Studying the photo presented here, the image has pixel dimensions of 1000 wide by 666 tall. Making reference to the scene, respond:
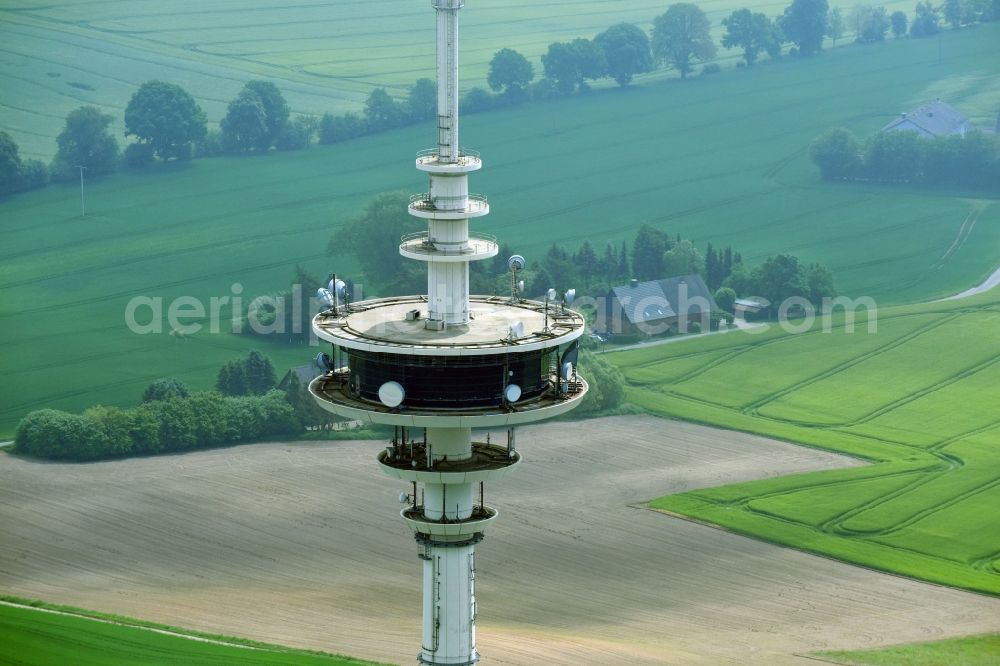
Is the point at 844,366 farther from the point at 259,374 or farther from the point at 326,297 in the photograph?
the point at 326,297

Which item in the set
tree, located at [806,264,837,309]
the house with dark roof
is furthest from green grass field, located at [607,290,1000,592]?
tree, located at [806,264,837,309]

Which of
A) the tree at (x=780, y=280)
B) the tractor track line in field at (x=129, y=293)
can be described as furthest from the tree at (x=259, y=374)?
the tree at (x=780, y=280)

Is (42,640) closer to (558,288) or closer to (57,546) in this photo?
(57,546)

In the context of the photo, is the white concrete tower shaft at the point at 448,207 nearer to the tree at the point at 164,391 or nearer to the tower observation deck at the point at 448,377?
the tower observation deck at the point at 448,377

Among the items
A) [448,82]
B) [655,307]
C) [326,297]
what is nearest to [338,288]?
[326,297]

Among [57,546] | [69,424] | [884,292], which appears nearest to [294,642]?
[57,546]
